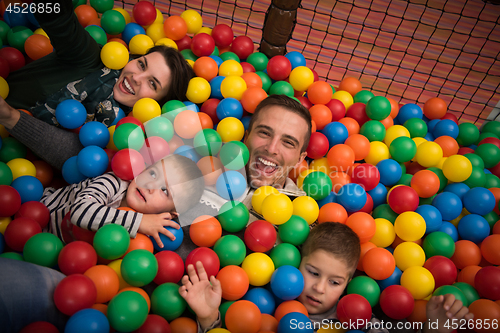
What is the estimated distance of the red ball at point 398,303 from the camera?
4.05ft

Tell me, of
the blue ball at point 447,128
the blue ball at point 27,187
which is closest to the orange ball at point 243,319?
the blue ball at point 27,187

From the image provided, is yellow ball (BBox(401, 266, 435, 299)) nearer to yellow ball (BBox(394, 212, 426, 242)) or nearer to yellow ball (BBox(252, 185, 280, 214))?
yellow ball (BBox(394, 212, 426, 242))

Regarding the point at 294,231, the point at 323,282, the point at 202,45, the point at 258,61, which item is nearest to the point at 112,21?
the point at 202,45

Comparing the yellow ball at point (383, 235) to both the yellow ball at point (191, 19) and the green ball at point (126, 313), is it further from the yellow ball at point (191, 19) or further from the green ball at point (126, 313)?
the yellow ball at point (191, 19)

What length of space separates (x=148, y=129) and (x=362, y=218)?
1025 millimetres

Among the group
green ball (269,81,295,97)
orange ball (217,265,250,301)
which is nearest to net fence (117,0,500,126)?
green ball (269,81,295,97)

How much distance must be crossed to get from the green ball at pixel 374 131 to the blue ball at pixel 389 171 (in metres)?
0.19

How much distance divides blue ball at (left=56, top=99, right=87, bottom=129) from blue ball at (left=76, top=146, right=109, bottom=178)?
0.20 meters

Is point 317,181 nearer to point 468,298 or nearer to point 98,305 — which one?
point 468,298

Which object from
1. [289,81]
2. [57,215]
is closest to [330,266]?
[57,215]

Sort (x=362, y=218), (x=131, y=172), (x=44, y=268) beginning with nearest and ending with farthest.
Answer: (x=44, y=268) → (x=131, y=172) → (x=362, y=218)

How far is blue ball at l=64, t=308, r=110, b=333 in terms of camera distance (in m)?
Result: 0.88

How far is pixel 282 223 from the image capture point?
1.42 metres

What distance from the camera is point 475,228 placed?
154 cm
